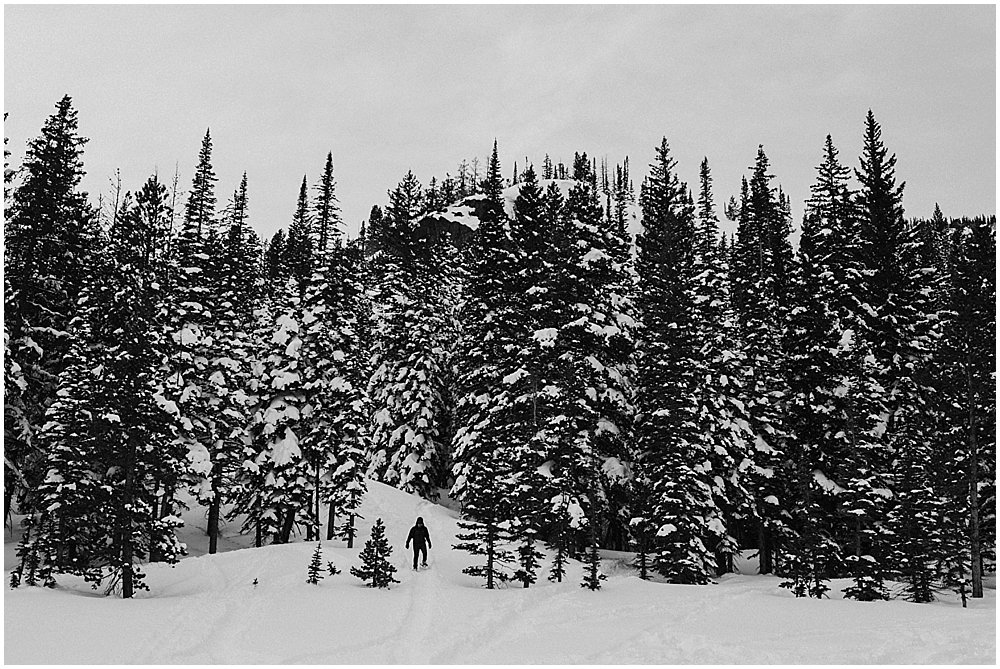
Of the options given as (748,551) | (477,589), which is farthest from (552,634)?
(748,551)

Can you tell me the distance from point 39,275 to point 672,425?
22484 mm

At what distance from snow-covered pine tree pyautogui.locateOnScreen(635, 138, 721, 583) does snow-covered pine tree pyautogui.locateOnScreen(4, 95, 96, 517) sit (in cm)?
2049

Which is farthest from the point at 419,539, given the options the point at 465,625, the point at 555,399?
the point at 465,625

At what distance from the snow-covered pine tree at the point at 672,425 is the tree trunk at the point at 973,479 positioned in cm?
706

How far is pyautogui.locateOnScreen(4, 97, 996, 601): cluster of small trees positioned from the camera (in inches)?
750

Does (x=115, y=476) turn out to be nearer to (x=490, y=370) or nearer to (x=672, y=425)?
(x=490, y=370)

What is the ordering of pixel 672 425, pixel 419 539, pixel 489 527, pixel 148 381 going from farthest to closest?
pixel 672 425 < pixel 419 539 < pixel 148 381 < pixel 489 527

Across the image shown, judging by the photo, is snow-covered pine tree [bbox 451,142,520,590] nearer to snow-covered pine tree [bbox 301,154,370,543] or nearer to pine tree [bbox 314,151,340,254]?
snow-covered pine tree [bbox 301,154,370,543]

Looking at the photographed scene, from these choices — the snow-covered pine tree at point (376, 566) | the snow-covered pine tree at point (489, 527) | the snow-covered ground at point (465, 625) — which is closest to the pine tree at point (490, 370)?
the snow-covered pine tree at point (489, 527)

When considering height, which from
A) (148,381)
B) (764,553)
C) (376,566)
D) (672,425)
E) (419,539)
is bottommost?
(764,553)

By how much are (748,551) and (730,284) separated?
12943 mm

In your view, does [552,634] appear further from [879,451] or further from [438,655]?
[879,451]

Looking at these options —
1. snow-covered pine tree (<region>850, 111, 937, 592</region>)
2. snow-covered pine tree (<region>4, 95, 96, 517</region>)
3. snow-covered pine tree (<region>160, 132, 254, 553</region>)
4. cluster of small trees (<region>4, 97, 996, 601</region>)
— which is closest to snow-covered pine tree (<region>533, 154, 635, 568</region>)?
cluster of small trees (<region>4, 97, 996, 601</region>)

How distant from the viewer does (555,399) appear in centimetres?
2461
